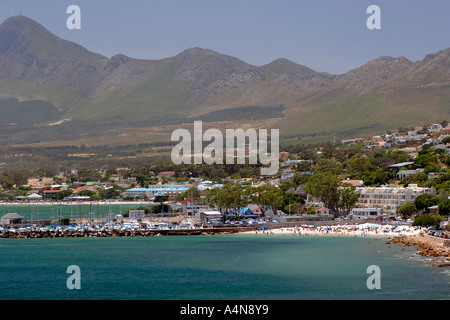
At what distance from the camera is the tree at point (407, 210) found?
7938 cm

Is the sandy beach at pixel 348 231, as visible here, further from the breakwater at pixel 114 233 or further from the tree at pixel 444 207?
the breakwater at pixel 114 233

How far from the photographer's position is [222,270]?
51.2 metres

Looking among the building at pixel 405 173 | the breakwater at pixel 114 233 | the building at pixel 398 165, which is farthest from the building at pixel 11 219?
the building at pixel 398 165

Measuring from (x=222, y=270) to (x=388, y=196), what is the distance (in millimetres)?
39893

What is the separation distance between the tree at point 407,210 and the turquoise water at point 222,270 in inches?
500

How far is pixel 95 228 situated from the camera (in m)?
82.9

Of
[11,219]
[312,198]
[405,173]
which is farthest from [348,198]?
[11,219]

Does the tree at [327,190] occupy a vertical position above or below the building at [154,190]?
above

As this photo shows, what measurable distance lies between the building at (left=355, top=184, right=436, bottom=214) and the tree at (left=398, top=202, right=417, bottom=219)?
3322 millimetres

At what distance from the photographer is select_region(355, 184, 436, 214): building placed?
275ft

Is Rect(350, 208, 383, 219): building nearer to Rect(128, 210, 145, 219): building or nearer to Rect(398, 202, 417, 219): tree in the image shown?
Rect(398, 202, 417, 219): tree

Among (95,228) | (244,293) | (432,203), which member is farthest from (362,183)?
(244,293)
